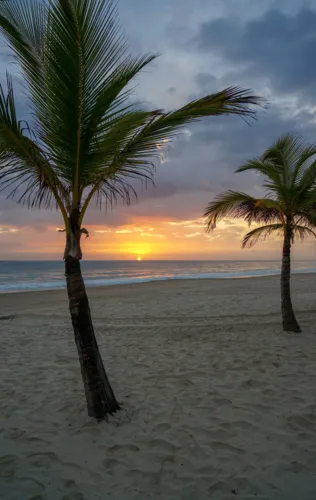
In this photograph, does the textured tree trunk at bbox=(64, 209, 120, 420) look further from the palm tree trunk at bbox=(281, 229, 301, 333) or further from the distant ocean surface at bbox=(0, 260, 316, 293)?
the distant ocean surface at bbox=(0, 260, 316, 293)

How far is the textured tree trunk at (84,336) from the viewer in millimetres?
4023

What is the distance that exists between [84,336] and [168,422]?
164 cm

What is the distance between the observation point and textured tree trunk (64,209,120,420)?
4023 mm

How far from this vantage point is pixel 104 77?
3.70m

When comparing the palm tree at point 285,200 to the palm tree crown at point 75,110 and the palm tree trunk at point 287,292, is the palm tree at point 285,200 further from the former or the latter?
the palm tree crown at point 75,110

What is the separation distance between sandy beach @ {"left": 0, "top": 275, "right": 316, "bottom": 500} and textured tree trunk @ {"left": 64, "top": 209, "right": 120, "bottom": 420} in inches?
10.1

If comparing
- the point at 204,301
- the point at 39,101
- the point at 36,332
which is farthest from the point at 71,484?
the point at 204,301

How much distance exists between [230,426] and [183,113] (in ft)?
13.2

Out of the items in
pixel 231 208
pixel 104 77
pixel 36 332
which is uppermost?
pixel 104 77

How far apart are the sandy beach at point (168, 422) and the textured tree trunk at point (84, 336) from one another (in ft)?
0.84

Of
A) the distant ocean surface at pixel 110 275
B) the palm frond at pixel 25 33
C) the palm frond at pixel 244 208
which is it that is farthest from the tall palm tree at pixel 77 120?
the distant ocean surface at pixel 110 275

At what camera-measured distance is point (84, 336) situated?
4.16m

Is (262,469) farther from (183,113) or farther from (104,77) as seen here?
(104,77)

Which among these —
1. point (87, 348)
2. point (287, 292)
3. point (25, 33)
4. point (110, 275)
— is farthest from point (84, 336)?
point (110, 275)
